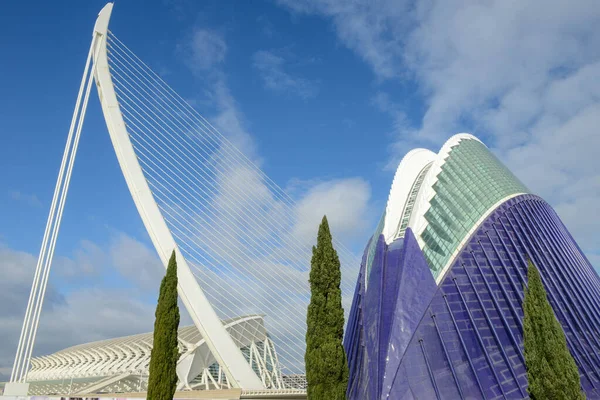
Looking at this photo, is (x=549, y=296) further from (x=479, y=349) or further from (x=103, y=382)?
(x=103, y=382)

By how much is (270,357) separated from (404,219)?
25585 millimetres

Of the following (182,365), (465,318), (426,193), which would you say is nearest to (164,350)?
(465,318)

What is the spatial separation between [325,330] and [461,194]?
14902 millimetres

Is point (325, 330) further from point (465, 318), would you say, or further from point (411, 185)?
point (411, 185)

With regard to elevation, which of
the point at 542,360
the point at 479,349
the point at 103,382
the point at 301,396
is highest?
the point at 103,382

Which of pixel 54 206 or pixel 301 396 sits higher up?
pixel 54 206

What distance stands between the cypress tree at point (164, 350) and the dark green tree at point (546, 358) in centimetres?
1323

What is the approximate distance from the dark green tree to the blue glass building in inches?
166

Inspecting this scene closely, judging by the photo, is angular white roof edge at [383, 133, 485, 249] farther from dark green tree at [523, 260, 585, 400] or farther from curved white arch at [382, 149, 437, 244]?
dark green tree at [523, 260, 585, 400]

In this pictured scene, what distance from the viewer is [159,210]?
83.6 feet

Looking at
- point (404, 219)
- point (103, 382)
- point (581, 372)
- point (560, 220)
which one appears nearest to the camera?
point (581, 372)

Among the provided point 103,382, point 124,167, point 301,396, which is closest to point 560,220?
point 301,396

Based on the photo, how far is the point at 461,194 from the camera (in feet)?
97.8

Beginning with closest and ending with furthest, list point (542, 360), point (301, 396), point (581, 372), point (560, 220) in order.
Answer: point (542, 360), point (581, 372), point (301, 396), point (560, 220)
